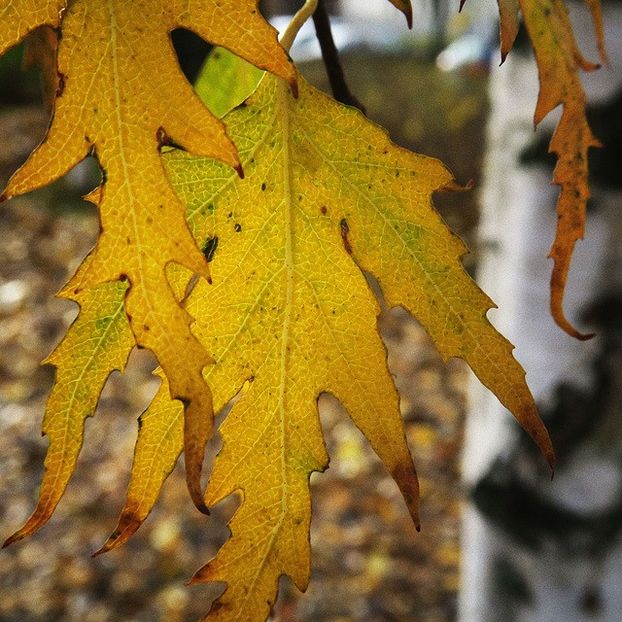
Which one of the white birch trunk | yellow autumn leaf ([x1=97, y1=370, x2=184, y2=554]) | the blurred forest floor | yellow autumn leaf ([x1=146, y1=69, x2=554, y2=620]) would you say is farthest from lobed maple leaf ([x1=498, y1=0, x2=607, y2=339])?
the blurred forest floor

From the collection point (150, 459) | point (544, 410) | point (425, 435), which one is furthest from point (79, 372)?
point (425, 435)

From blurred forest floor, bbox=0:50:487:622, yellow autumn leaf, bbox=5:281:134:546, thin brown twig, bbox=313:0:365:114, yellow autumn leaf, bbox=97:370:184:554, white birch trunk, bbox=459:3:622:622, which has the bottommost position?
blurred forest floor, bbox=0:50:487:622

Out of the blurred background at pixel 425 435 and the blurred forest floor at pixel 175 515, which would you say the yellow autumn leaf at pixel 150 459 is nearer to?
the blurred background at pixel 425 435

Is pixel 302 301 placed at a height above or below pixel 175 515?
above

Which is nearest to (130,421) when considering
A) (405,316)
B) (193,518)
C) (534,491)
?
(193,518)

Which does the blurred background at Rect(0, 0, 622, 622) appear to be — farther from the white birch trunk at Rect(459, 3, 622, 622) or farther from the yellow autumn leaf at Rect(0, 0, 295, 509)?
the yellow autumn leaf at Rect(0, 0, 295, 509)

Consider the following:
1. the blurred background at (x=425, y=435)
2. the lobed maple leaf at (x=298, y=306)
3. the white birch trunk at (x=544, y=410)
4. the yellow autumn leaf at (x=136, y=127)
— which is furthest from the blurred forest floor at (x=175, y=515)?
the yellow autumn leaf at (x=136, y=127)

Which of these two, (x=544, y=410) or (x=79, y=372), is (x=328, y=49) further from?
(x=544, y=410)
